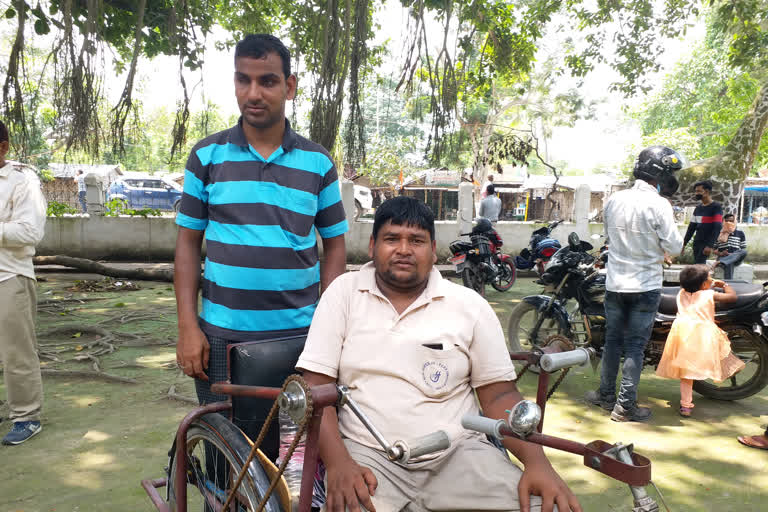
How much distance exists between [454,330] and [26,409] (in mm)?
2782

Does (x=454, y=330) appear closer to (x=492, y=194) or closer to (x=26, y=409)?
(x=26, y=409)

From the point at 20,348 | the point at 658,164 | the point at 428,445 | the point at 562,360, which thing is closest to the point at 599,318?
the point at 658,164

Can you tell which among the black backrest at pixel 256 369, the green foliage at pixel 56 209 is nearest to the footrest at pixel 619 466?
the black backrest at pixel 256 369

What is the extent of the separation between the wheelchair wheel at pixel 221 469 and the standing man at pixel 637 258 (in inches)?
110

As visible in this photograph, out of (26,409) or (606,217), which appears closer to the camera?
(26,409)

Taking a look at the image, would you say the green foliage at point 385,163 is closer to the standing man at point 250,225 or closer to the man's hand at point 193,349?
the standing man at point 250,225

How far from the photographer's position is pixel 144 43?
6.26 m

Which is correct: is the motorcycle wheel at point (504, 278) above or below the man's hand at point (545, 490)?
below

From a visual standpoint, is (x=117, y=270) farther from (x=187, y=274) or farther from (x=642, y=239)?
(x=642, y=239)

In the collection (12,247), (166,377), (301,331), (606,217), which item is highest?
(606,217)

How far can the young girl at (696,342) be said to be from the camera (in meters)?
3.71

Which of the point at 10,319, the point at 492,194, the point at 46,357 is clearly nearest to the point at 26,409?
the point at 10,319

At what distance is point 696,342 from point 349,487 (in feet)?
10.3

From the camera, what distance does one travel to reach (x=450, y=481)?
5.29 feet
